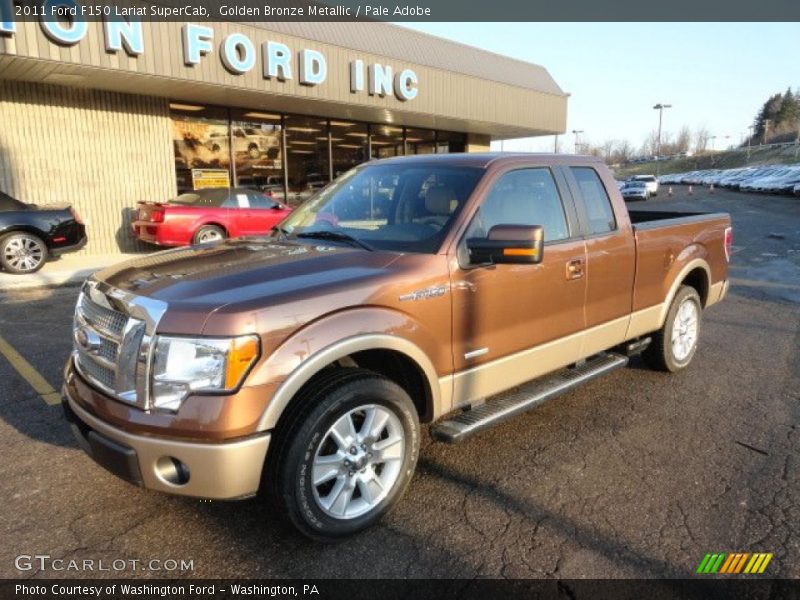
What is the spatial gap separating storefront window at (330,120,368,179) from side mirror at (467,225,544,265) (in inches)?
600

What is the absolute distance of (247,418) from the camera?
2391 millimetres

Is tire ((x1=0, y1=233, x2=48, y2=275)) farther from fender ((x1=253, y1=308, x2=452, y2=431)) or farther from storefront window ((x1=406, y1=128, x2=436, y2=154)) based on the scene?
storefront window ((x1=406, y1=128, x2=436, y2=154))

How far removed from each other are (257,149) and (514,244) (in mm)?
14332

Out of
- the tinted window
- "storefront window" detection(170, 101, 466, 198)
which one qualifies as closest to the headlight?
the tinted window

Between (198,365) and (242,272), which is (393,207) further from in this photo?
(198,365)

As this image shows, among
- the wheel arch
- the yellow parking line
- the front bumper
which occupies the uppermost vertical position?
the wheel arch

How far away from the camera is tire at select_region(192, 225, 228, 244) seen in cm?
1191

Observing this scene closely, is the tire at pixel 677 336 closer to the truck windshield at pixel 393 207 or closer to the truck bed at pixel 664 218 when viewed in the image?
the truck bed at pixel 664 218

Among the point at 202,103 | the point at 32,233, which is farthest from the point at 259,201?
the point at 32,233

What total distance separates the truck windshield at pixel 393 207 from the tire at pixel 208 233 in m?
8.52

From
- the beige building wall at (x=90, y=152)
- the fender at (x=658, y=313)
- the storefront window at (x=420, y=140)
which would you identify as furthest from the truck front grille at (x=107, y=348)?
the storefront window at (x=420, y=140)

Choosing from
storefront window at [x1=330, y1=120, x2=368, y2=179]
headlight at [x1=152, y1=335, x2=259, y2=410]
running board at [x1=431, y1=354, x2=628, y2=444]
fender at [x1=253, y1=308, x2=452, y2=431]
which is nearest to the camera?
headlight at [x1=152, y1=335, x2=259, y2=410]

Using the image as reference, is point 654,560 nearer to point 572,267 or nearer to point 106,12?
point 572,267

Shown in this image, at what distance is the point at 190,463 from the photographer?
2381 mm
